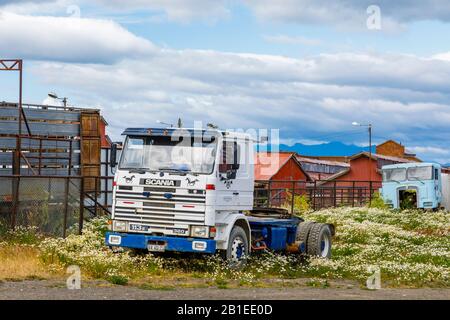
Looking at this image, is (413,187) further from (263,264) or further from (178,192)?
(178,192)

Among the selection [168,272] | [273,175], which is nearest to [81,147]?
[168,272]

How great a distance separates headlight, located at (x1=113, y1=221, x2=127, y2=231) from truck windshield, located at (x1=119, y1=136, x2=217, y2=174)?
1191mm

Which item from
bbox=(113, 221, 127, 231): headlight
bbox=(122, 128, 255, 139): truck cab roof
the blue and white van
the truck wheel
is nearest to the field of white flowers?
the truck wheel

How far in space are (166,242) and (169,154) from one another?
189 cm

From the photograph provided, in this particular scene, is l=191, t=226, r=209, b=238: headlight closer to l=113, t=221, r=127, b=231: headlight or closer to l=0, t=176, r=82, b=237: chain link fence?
l=113, t=221, r=127, b=231: headlight

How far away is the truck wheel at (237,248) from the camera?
1692cm

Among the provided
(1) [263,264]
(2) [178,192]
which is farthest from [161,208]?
(1) [263,264]

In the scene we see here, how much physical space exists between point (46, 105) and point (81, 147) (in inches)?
89.2

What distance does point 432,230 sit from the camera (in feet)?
103

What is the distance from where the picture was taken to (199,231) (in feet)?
53.6

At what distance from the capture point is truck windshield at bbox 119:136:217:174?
16.5 m

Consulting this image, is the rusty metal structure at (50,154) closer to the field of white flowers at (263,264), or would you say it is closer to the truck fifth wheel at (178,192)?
the field of white flowers at (263,264)

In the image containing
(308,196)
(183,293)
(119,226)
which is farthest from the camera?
(308,196)

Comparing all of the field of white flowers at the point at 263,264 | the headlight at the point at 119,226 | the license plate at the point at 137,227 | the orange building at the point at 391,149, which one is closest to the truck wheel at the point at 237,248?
the field of white flowers at the point at 263,264
